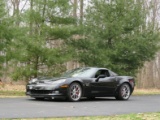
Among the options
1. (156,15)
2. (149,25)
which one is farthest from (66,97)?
(156,15)

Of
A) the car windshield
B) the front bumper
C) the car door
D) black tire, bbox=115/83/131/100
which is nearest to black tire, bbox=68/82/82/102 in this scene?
the front bumper

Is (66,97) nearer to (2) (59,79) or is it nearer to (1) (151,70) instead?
(2) (59,79)

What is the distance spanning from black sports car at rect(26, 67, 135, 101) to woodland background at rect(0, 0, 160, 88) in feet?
16.5

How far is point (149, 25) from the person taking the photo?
78.7ft

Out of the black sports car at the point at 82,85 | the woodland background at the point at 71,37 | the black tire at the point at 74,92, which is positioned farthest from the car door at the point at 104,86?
the woodland background at the point at 71,37

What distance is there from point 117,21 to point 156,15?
815 inches

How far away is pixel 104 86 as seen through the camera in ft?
48.6

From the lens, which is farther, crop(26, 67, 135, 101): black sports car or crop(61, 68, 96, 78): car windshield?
crop(61, 68, 96, 78): car windshield

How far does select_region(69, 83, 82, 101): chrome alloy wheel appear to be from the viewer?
1329 centimetres

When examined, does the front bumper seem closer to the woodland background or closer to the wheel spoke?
the wheel spoke

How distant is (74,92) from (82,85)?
1.57 feet

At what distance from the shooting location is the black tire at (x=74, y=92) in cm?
1325

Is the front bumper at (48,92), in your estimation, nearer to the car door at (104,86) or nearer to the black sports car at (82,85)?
the black sports car at (82,85)

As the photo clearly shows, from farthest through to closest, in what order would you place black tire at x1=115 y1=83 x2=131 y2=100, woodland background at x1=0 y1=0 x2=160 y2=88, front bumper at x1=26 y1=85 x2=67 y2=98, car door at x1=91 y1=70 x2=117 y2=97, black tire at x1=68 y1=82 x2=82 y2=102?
1. woodland background at x1=0 y1=0 x2=160 y2=88
2. black tire at x1=115 y1=83 x2=131 y2=100
3. car door at x1=91 y1=70 x2=117 y2=97
4. black tire at x1=68 y1=82 x2=82 y2=102
5. front bumper at x1=26 y1=85 x2=67 y2=98
